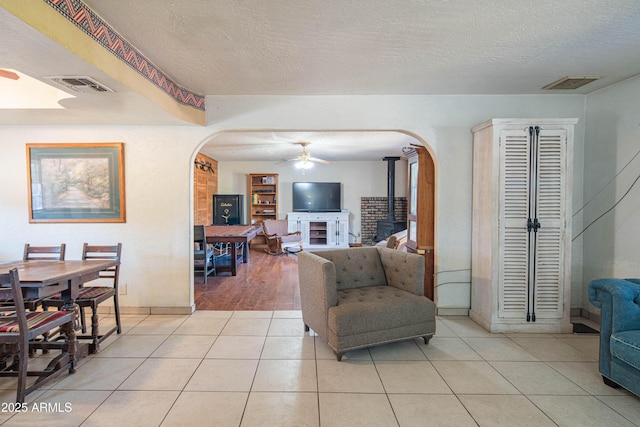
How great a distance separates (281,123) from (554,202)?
2762 millimetres

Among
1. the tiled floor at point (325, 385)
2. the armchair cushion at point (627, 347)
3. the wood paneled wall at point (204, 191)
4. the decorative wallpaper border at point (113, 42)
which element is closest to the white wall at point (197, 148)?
the decorative wallpaper border at point (113, 42)

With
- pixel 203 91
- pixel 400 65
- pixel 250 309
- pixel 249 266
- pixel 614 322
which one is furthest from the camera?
pixel 249 266

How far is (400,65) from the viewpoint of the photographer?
255 cm

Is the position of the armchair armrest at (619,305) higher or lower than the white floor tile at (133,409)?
higher

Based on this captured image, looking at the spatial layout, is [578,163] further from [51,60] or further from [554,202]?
[51,60]

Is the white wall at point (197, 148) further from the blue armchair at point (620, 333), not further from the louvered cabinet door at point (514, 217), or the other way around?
the blue armchair at point (620, 333)

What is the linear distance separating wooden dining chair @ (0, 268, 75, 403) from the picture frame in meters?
1.32

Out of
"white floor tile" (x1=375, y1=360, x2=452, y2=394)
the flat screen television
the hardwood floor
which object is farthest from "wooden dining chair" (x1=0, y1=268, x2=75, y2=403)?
the flat screen television

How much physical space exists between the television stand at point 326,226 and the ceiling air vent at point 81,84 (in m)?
6.00

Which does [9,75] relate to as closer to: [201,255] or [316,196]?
[201,255]

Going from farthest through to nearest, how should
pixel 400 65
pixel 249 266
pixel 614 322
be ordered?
1. pixel 249 266
2. pixel 400 65
3. pixel 614 322

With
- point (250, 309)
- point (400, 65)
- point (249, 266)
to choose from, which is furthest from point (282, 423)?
point (249, 266)

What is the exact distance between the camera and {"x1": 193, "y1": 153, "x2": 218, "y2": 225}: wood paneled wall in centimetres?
650

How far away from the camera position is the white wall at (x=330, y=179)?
27.3 ft
